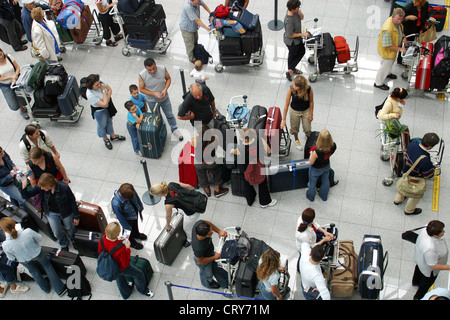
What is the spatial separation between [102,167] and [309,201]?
3.52 m

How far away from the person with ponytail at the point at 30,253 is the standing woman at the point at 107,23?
18.0 feet

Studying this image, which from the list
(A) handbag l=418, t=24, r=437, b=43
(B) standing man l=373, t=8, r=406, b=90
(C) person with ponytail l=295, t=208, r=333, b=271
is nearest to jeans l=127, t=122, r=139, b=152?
(C) person with ponytail l=295, t=208, r=333, b=271

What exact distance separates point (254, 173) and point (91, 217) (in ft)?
7.97

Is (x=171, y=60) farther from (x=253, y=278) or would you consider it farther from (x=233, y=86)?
(x=253, y=278)

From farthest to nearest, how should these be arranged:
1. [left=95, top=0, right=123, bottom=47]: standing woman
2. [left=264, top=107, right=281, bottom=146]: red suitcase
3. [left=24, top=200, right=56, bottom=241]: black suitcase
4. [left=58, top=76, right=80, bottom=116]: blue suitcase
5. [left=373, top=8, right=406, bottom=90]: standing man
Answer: [left=95, top=0, right=123, bottom=47]: standing woman < [left=58, top=76, right=80, bottom=116]: blue suitcase < [left=373, top=8, right=406, bottom=90]: standing man < [left=264, top=107, right=281, bottom=146]: red suitcase < [left=24, top=200, right=56, bottom=241]: black suitcase

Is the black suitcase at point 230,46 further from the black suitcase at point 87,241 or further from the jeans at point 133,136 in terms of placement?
the black suitcase at point 87,241

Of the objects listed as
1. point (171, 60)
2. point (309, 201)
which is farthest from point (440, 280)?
point (171, 60)

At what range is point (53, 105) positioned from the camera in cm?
939

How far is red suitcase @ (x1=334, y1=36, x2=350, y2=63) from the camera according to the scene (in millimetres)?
9651

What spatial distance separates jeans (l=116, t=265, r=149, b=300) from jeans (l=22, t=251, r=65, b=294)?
910mm

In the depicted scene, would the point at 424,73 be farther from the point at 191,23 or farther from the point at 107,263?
the point at 107,263

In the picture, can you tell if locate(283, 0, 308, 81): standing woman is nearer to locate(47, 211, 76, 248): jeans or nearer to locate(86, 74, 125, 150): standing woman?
locate(86, 74, 125, 150): standing woman

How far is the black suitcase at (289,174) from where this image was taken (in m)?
7.95

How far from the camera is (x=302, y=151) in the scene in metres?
8.84
